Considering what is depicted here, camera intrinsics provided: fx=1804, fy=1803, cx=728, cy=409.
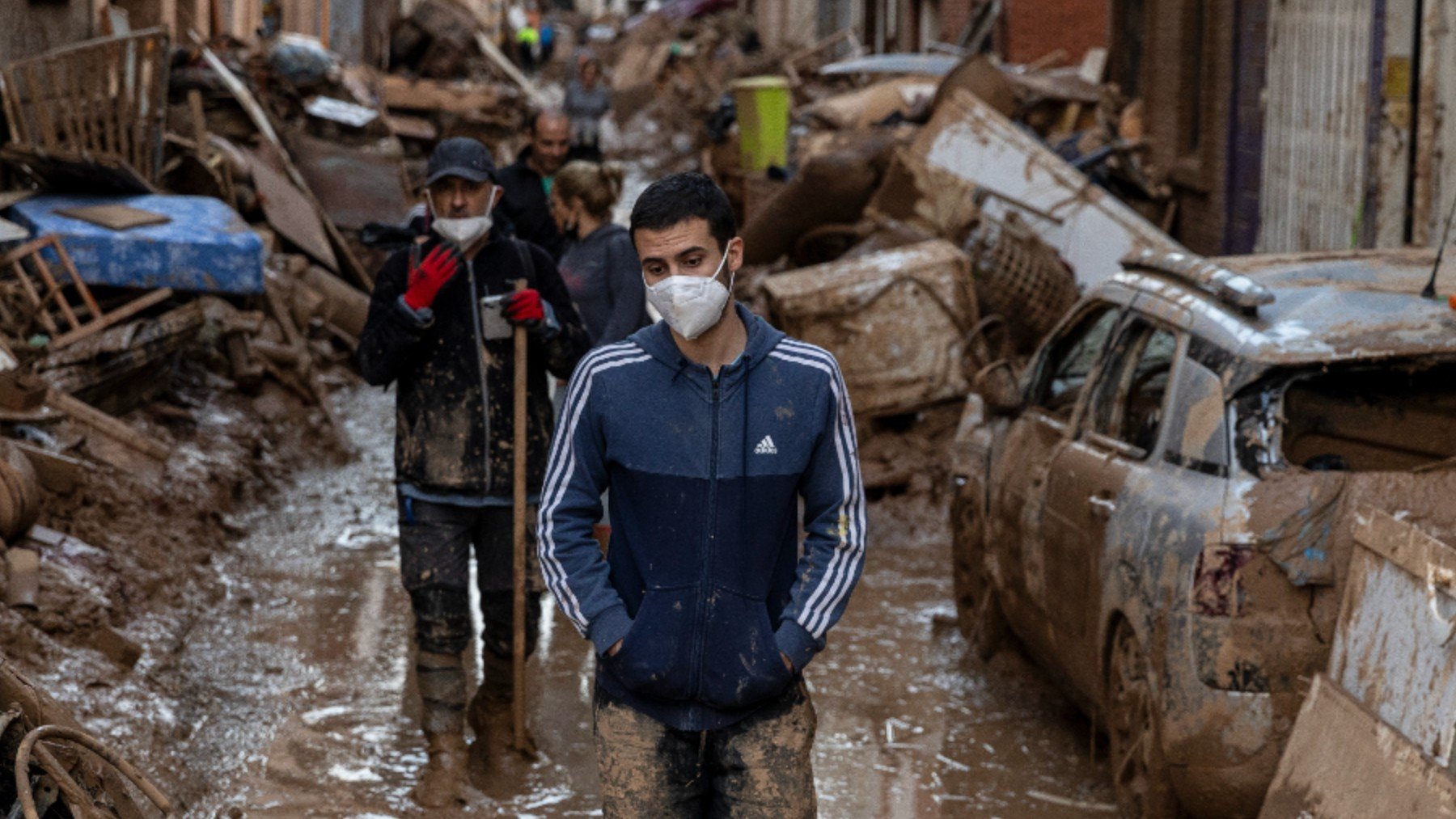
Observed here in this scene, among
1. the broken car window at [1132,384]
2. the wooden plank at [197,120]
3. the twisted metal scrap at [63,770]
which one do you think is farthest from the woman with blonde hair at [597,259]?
the wooden plank at [197,120]

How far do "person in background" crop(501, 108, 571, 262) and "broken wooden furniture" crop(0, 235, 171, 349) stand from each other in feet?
8.27

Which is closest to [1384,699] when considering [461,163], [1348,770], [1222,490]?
[1348,770]

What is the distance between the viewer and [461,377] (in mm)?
5840

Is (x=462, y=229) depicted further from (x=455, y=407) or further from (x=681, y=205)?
(x=681, y=205)

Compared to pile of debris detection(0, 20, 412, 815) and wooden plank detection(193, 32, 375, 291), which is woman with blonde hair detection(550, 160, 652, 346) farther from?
wooden plank detection(193, 32, 375, 291)

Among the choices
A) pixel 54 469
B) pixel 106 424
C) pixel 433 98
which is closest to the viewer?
pixel 54 469

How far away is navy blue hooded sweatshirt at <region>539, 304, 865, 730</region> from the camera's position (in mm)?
3404

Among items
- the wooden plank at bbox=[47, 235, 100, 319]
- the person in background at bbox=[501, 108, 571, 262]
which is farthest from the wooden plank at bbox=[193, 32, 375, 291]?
the person in background at bbox=[501, 108, 571, 262]

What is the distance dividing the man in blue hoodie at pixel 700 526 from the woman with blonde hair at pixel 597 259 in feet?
10.3

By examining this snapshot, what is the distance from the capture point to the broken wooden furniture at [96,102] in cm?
999

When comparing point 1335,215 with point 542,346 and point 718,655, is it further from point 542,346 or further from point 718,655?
point 718,655

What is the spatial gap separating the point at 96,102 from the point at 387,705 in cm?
571

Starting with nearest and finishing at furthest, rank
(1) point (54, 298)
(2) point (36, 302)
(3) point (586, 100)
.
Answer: (2) point (36, 302)
(1) point (54, 298)
(3) point (586, 100)

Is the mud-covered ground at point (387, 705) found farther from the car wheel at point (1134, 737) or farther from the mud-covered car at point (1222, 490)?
the mud-covered car at point (1222, 490)
